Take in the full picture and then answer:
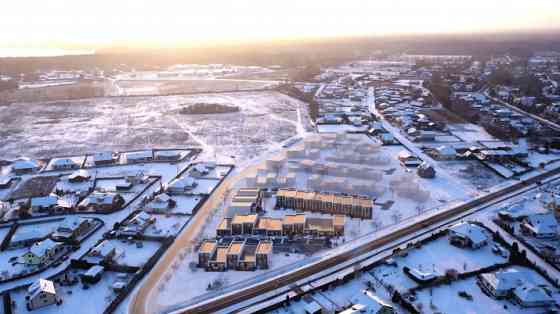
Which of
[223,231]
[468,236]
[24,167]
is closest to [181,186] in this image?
[223,231]

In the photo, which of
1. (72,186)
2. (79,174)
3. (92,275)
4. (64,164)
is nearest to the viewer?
(92,275)

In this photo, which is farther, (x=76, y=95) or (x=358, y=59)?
(x=358, y=59)

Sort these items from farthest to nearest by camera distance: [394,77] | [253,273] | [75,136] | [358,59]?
[358,59] < [394,77] < [75,136] < [253,273]

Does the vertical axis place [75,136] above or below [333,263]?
above

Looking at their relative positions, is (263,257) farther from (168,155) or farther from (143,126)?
(143,126)

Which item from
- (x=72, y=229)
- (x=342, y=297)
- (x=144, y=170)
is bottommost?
(x=342, y=297)

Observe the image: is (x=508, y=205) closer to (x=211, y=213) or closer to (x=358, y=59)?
(x=211, y=213)

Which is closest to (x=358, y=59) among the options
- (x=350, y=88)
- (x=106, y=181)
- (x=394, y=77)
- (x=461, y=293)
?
(x=394, y=77)
